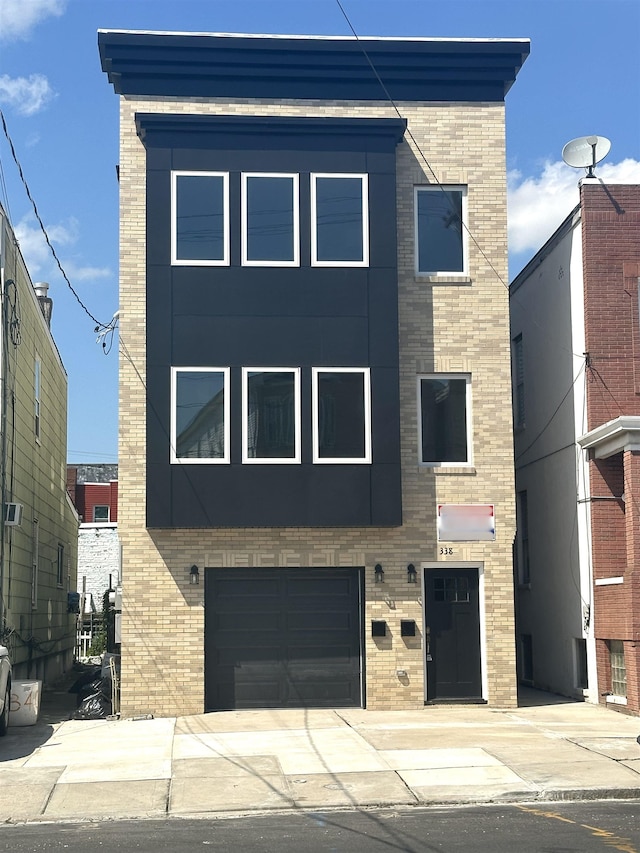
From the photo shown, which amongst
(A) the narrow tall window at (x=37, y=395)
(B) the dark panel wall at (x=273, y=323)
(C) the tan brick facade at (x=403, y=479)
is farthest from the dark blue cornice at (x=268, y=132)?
(A) the narrow tall window at (x=37, y=395)

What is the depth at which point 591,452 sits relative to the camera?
18344mm

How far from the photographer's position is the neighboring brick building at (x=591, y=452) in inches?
674

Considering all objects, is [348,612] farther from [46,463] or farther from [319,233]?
[46,463]

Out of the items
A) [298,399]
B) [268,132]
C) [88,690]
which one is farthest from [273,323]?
[88,690]

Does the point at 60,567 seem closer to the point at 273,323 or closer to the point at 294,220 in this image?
the point at 273,323

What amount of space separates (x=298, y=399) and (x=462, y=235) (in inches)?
156

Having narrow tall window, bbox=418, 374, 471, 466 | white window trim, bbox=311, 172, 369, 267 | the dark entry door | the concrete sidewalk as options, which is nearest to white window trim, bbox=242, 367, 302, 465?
white window trim, bbox=311, 172, 369, 267

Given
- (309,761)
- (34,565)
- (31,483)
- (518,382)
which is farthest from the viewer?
(518,382)

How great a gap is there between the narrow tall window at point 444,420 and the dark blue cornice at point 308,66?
478cm

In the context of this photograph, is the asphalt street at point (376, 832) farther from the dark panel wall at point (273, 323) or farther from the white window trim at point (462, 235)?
the white window trim at point (462, 235)

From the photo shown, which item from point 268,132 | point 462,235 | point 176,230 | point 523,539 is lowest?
point 523,539

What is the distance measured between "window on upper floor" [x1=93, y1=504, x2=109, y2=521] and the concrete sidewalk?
130 ft

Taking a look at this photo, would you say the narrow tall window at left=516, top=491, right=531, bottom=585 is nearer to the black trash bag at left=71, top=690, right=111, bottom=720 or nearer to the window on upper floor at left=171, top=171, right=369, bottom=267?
the window on upper floor at left=171, top=171, right=369, bottom=267

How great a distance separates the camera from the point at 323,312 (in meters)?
17.5
